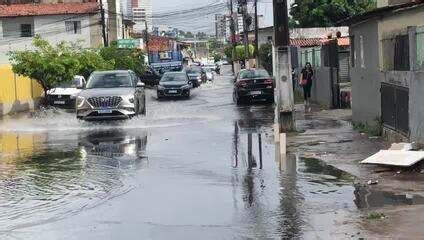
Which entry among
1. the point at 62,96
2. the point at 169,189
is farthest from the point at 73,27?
the point at 169,189

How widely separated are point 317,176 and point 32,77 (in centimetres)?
2670

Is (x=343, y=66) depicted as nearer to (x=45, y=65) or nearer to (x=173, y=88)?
(x=173, y=88)

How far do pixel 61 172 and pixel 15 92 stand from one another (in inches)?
940

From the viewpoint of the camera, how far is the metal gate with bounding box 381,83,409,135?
14.9 meters

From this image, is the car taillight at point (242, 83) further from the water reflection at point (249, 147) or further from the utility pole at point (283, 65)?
the utility pole at point (283, 65)

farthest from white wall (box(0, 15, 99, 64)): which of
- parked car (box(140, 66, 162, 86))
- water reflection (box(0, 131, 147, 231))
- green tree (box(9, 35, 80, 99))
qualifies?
water reflection (box(0, 131, 147, 231))

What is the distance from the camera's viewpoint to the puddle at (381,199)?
31.1 feet

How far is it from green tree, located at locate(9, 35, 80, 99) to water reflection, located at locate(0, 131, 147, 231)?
49.7 ft

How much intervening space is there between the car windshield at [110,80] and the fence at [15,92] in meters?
9.90

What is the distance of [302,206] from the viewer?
31.4 feet

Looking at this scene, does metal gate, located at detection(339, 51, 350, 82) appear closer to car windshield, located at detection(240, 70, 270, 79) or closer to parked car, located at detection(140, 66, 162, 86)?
car windshield, located at detection(240, 70, 270, 79)

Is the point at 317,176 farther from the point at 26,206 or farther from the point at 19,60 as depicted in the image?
the point at 19,60

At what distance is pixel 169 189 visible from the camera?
1110cm

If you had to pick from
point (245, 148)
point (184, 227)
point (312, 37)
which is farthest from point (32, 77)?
point (184, 227)
